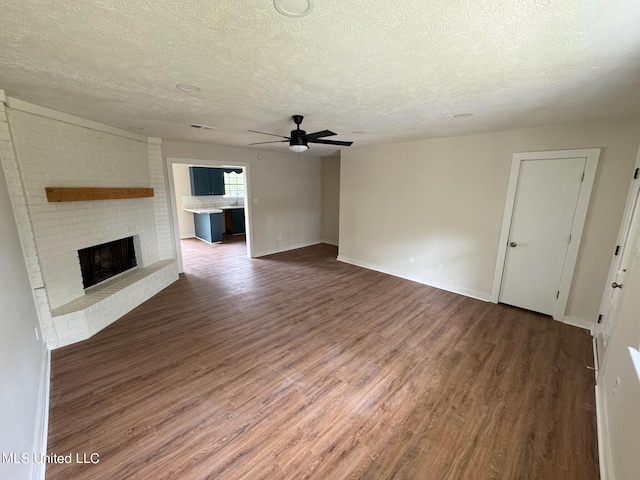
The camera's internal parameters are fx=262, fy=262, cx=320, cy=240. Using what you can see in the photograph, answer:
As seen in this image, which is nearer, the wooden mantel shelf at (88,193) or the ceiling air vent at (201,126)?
the wooden mantel shelf at (88,193)

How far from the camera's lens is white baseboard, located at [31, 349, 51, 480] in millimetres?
1481

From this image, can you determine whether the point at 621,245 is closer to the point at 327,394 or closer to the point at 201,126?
the point at 327,394

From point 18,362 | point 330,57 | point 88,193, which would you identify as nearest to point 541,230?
point 330,57

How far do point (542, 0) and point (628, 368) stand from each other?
1983mm

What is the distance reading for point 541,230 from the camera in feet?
10.9

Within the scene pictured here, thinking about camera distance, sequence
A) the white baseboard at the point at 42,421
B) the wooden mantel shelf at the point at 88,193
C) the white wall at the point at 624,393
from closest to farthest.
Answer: the white wall at the point at 624,393 < the white baseboard at the point at 42,421 < the wooden mantel shelf at the point at 88,193

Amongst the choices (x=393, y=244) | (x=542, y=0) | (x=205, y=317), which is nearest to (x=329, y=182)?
(x=393, y=244)

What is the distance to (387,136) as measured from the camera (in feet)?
13.0

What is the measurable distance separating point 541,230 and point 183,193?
8076 mm

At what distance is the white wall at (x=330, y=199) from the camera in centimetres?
696

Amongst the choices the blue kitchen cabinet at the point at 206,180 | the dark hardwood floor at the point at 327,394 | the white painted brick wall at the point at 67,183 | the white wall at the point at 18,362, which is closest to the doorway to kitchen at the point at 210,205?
the blue kitchen cabinet at the point at 206,180

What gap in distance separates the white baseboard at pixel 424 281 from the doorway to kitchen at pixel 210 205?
2868mm

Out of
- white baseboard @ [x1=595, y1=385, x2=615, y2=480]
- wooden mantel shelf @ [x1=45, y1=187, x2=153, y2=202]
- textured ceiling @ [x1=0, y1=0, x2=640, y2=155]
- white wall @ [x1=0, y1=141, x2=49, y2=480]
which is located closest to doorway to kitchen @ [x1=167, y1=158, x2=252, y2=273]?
wooden mantel shelf @ [x1=45, y1=187, x2=153, y2=202]

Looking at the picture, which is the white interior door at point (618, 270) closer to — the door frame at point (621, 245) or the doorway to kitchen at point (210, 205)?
→ the door frame at point (621, 245)
